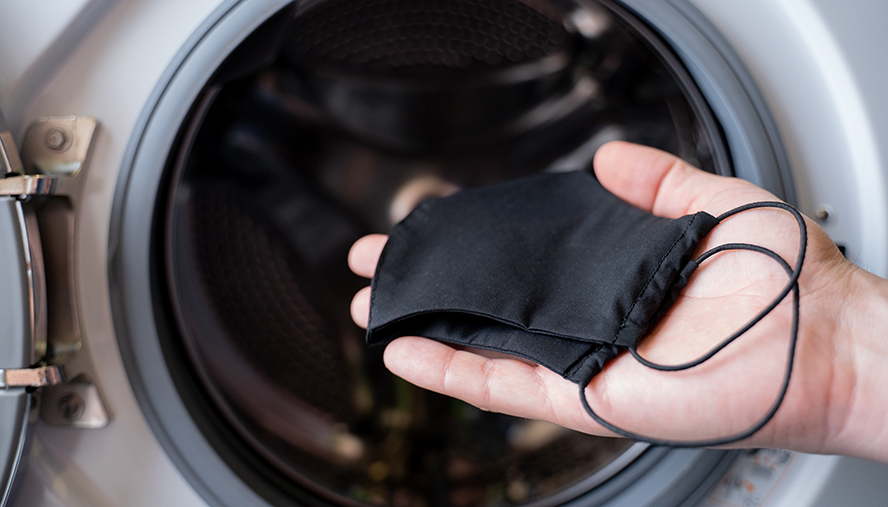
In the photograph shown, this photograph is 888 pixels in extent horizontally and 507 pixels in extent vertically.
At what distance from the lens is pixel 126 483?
47 centimetres

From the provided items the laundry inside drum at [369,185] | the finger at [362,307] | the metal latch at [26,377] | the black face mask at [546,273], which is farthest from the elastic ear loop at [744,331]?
the metal latch at [26,377]

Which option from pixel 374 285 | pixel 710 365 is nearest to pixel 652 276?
pixel 710 365

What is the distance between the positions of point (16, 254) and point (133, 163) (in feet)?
0.37

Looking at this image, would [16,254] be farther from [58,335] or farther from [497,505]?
[497,505]

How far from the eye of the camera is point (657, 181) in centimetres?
54

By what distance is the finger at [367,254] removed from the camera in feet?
1.99

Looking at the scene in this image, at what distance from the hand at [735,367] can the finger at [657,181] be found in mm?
11

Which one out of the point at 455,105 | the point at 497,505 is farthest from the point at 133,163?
the point at 497,505

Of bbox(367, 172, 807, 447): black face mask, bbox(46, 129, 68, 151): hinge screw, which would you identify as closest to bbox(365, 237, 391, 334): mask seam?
bbox(367, 172, 807, 447): black face mask

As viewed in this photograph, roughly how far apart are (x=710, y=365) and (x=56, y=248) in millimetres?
541

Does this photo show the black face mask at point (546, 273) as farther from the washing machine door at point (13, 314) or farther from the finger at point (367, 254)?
the washing machine door at point (13, 314)

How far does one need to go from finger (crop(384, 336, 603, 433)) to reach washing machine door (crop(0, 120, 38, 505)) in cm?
30

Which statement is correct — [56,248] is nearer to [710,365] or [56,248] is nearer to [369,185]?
[369,185]

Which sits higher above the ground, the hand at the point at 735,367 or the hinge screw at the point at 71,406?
the hinge screw at the point at 71,406
